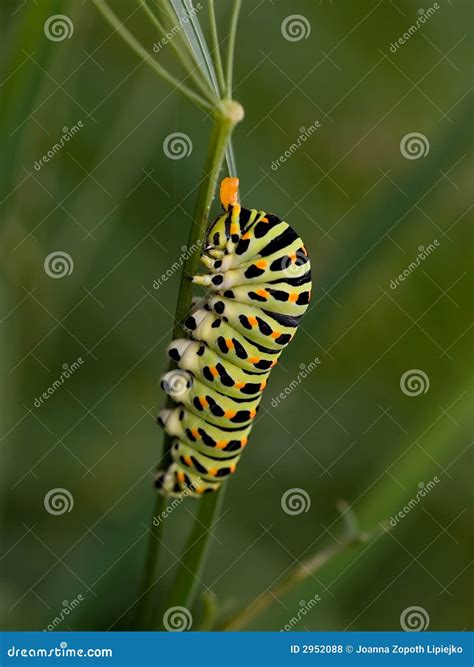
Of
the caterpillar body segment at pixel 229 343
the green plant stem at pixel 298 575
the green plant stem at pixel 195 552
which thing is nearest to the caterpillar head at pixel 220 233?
the caterpillar body segment at pixel 229 343

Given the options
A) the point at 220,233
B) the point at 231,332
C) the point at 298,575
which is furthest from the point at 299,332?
the point at 298,575

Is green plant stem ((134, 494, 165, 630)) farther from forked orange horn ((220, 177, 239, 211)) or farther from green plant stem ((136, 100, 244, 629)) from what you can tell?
forked orange horn ((220, 177, 239, 211))

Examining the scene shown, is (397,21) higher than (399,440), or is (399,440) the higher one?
(397,21)

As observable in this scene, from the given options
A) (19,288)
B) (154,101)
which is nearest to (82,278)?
(19,288)

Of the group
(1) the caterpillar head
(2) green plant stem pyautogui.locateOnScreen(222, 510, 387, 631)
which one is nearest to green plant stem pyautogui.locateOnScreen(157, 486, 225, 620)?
(2) green plant stem pyautogui.locateOnScreen(222, 510, 387, 631)

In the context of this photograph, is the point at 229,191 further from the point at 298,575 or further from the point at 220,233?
the point at 298,575

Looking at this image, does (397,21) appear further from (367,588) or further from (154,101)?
(367,588)
